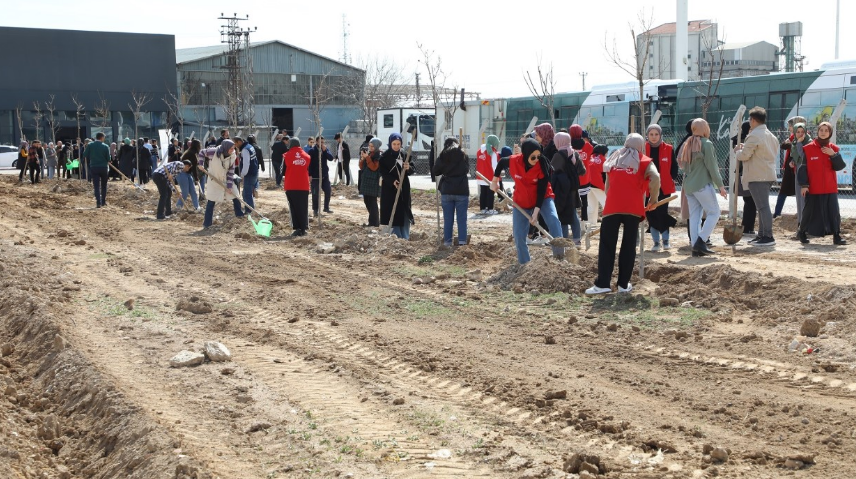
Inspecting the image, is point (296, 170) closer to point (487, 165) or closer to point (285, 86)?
point (487, 165)

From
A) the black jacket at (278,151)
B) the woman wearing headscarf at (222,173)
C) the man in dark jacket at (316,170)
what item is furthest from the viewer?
the black jacket at (278,151)

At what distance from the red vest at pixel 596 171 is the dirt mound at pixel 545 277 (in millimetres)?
2843

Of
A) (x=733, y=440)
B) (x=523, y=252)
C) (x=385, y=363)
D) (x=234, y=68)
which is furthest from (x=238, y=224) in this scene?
(x=234, y=68)

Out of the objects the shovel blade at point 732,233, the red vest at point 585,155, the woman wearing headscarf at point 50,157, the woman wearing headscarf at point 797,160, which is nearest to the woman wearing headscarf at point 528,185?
the shovel blade at point 732,233

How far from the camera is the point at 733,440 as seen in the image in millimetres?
4949

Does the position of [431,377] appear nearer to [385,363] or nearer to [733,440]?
[385,363]

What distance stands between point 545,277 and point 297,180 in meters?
6.54

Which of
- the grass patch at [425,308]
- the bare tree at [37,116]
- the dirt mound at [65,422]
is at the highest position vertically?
the bare tree at [37,116]

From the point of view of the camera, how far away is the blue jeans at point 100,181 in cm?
2144

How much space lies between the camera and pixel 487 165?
745 inches

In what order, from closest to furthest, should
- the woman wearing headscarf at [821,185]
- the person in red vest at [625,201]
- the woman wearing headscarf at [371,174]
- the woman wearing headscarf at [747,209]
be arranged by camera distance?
the person in red vest at [625,201], the woman wearing headscarf at [821,185], the woman wearing headscarf at [747,209], the woman wearing headscarf at [371,174]

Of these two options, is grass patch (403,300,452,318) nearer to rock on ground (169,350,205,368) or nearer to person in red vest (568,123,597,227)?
rock on ground (169,350,205,368)

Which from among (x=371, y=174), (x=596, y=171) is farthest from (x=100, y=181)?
(x=596, y=171)

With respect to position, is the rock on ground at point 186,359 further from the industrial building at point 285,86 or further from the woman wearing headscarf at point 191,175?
the industrial building at point 285,86
